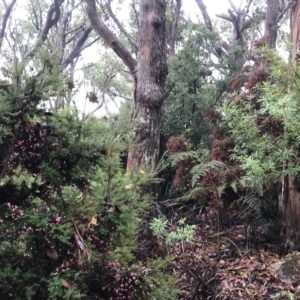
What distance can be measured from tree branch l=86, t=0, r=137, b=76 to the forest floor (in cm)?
304

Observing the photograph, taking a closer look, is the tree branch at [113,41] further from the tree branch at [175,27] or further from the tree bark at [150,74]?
the tree branch at [175,27]

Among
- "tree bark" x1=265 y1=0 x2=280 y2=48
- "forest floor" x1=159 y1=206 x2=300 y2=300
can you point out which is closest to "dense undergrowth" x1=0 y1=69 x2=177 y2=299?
"forest floor" x1=159 y1=206 x2=300 y2=300

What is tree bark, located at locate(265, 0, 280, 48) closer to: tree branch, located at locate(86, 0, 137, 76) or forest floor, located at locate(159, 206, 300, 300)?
tree branch, located at locate(86, 0, 137, 76)

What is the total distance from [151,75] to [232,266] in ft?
10.4

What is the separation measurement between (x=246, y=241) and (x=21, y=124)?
10.8 ft

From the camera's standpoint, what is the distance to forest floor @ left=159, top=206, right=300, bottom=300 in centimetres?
376

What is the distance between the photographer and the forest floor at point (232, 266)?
12.3 ft

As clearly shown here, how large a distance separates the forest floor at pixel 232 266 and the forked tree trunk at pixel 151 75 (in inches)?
64.1

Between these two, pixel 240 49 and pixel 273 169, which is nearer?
pixel 273 169

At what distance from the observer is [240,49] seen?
9.34m

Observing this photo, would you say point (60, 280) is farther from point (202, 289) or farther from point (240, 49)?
point (240, 49)

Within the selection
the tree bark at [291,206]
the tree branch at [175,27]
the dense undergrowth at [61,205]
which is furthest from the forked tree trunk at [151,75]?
the tree branch at [175,27]

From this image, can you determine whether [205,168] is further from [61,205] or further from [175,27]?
[175,27]

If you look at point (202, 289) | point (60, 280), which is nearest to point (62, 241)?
point (60, 280)
